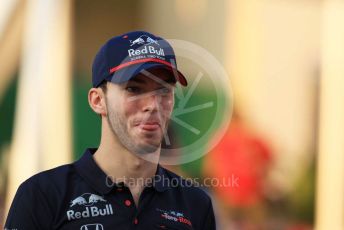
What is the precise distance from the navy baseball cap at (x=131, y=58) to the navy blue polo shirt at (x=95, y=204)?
0.37 m

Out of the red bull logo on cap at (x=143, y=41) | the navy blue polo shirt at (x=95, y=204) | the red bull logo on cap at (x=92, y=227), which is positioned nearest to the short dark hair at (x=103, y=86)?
the red bull logo on cap at (x=143, y=41)

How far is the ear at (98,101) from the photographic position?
319 cm

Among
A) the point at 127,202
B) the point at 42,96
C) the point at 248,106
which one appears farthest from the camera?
the point at 248,106

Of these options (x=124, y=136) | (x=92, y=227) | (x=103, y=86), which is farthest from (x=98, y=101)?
(x=92, y=227)

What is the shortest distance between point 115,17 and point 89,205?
10772 mm

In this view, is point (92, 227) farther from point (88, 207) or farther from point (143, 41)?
point (143, 41)

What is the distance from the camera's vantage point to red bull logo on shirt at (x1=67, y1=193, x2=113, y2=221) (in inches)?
119

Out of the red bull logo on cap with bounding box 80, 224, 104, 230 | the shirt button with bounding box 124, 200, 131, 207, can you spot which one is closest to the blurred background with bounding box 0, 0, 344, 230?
the shirt button with bounding box 124, 200, 131, 207

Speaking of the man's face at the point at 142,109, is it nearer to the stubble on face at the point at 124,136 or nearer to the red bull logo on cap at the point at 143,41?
the stubble on face at the point at 124,136

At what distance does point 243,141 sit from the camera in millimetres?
9273

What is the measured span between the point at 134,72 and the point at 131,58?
98 millimetres

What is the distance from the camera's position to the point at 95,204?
3111mm

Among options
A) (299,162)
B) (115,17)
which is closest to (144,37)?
(299,162)

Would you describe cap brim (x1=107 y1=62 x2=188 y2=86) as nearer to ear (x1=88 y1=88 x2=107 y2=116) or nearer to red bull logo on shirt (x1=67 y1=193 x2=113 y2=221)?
ear (x1=88 y1=88 x2=107 y2=116)
